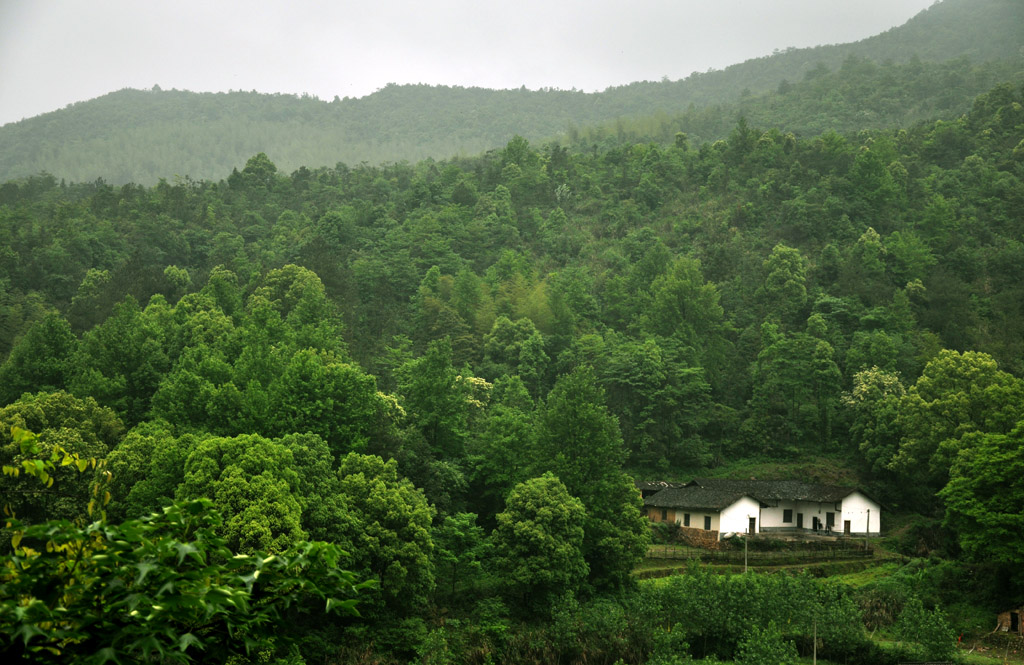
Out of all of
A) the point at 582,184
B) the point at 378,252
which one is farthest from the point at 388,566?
the point at 582,184

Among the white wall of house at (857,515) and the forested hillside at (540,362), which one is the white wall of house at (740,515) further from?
the forested hillside at (540,362)

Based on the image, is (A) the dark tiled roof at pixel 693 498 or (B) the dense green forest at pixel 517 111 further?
(B) the dense green forest at pixel 517 111

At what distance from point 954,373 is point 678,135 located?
5168 cm

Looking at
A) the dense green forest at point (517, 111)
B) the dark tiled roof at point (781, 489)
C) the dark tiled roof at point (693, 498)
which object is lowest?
the dark tiled roof at point (693, 498)

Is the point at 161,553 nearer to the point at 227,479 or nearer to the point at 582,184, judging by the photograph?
the point at 227,479

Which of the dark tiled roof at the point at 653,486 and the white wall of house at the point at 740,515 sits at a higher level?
the dark tiled roof at the point at 653,486

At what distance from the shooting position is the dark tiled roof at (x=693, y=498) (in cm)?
4372

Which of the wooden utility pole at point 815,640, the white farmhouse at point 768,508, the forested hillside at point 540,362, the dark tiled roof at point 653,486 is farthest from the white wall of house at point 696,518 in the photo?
the wooden utility pole at point 815,640

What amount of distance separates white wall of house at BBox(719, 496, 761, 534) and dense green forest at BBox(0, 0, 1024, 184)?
7396 cm

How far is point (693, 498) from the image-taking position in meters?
A: 45.1

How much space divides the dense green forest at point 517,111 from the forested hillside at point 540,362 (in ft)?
68.0

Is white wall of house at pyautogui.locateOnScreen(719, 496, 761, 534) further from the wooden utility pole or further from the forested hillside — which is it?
the wooden utility pole

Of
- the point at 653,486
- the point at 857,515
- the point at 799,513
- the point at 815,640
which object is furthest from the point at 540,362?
the point at 815,640

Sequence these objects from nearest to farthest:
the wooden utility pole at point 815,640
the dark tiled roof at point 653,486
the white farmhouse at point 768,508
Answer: the wooden utility pole at point 815,640
the white farmhouse at point 768,508
the dark tiled roof at point 653,486
